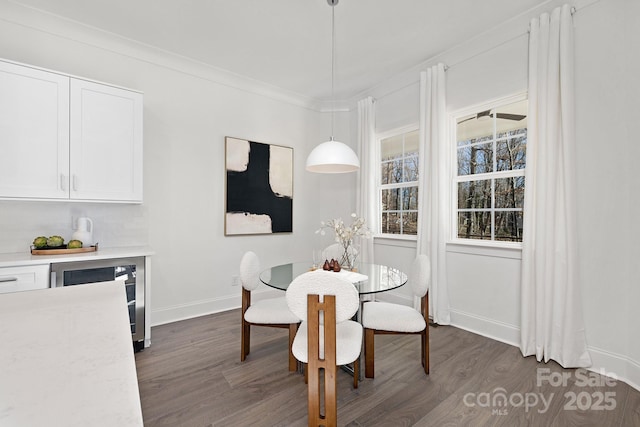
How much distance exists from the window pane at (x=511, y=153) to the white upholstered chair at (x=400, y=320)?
4.71ft

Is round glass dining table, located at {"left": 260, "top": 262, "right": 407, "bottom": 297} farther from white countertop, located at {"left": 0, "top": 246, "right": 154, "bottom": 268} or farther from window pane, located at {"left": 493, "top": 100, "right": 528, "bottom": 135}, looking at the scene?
window pane, located at {"left": 493, "top": 100, "right": 528, "bottom": 135}

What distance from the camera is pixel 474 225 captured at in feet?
10.4

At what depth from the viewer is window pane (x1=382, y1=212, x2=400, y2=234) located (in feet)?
13.1

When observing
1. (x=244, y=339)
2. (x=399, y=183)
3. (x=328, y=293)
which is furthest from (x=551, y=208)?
(x=244, y=339)

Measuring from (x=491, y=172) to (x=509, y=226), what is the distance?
22.1 inches

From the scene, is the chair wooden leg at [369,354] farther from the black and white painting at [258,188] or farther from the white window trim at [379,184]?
the black and white painting at [258,188]

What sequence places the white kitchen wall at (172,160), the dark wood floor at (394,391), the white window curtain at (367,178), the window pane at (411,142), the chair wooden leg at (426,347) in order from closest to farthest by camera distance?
the dark wood floor at (394,391), the chair wooden leg at (426,347), the white kitchen wall at (172,160), the window pane at (411,142), the white window curtain at (367,178)

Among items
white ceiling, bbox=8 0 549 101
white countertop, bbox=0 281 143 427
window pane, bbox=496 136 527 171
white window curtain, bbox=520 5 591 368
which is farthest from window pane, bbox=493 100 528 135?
white countertop, bbox=0 281 143 427

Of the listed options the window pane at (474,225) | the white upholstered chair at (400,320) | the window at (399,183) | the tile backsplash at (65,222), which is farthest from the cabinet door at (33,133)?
the window pane at (474,225)

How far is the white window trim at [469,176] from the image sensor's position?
9.21 feet

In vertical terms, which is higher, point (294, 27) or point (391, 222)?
point (294, 27)

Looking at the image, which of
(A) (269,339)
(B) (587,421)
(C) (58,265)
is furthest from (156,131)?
(B) (587,421)

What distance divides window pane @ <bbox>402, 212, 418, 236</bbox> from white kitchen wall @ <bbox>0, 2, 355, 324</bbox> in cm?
159

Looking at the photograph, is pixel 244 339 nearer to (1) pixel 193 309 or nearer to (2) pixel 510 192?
(1) pixel 193 309
